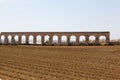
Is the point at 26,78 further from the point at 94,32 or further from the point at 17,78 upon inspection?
the point at 94,32

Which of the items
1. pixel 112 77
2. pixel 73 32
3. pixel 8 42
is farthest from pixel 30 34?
pixel 112 77

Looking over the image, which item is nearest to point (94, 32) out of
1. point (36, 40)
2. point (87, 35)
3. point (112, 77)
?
point (87, 35)

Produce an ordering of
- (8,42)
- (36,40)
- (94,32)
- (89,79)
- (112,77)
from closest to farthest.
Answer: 1. (89,79)
2. (112,77)
3. (94,32)
4. (36,40)
5. (8,42)

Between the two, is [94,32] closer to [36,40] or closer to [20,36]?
[36,40]

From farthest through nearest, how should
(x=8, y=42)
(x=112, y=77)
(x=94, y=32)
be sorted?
(x=8, y=42) < (x=94, y=32) < (x=112, y=77)

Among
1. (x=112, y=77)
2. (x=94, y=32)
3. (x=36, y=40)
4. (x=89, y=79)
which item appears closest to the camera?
(x=89, y=79)

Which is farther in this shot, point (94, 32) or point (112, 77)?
point (94, 32)

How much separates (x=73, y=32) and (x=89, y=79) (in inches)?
1835

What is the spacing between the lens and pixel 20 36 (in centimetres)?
6125

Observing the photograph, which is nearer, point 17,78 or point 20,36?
point 17,78

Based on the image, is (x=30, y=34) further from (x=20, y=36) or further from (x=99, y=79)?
(x=99, y=79)

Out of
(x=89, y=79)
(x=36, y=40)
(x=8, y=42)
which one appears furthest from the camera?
(x=8, y=42)

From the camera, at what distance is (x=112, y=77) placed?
9922 mm

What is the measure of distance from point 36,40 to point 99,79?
5030 cm
